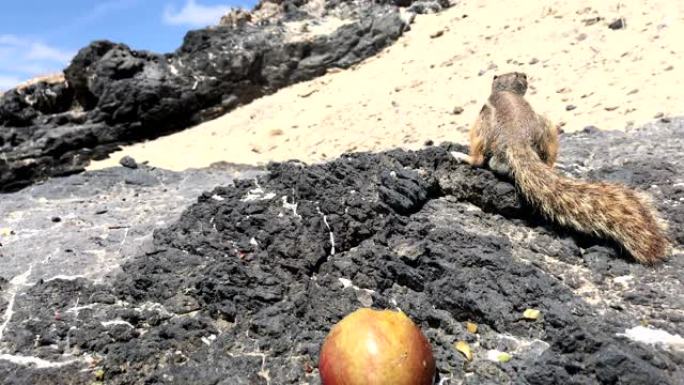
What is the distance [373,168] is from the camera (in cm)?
582

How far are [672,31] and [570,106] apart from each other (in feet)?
10.5

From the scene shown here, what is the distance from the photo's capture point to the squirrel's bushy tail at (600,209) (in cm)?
457

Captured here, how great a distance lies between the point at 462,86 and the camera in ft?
42.3

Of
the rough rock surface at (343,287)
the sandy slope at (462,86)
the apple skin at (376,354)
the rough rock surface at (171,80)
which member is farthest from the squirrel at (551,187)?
the rough rock surface at (171,80)

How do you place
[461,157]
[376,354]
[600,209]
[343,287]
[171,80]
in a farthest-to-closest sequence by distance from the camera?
[171,80] → [461,157] → [600,209] → [343,287] → [376,354]

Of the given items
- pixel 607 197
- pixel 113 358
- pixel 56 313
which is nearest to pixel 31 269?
pixel 56 313

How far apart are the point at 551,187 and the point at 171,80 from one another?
12.3 metres

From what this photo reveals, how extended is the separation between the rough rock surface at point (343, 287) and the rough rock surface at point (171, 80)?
355 inches

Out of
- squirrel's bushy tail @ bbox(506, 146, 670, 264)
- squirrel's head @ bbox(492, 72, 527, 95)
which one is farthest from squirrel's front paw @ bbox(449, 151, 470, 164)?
squirrel's head @ bbox(492, 72, 527, 95)

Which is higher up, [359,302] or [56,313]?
[56,313]

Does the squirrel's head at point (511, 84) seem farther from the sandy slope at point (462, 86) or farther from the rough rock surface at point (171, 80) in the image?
the rough rock surface at point (171, 80)

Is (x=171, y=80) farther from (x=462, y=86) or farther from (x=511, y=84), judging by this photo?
(x=511, y=84)

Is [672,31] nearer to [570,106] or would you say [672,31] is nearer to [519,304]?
[570,106]

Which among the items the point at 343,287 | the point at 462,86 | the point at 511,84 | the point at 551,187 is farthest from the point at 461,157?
the point at 462,86
